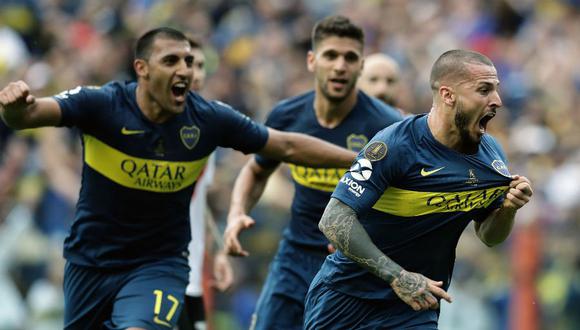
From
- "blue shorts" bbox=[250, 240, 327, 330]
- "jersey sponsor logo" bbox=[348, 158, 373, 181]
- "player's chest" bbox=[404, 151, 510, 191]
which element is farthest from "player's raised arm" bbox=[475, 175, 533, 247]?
"blue shorts" bbox=[250, 240, 327, 330]

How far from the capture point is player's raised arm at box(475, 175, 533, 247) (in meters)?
6.76

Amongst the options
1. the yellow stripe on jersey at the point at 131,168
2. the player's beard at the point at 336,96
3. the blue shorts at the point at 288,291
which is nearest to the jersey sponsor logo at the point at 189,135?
the yellow stripe on jersey at the point at 131,168

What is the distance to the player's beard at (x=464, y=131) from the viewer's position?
679 centimetres

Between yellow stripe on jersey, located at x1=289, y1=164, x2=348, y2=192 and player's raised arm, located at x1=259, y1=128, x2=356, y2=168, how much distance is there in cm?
38

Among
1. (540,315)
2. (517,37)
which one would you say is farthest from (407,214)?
(517,37)

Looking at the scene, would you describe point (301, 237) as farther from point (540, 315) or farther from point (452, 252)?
point (540, 315)

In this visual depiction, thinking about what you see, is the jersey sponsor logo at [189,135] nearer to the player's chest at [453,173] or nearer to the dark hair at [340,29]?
the dark hair at [340,29]

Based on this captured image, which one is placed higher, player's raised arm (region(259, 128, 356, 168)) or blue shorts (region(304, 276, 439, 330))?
player's raised arm (region(259, 128, 356, 168))

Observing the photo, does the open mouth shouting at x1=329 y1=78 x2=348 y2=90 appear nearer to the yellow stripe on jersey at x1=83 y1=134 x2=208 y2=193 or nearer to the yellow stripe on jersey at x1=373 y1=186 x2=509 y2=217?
the yellow stripe on jersey at x1=83 y1=134 x2=208 y2=193

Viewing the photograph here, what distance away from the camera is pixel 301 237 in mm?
8938

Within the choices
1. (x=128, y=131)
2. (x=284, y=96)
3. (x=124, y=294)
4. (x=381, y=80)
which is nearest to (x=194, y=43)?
(x=381, y=80)

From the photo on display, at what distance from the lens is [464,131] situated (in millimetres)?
6855

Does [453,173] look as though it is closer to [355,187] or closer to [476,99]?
[476,99]

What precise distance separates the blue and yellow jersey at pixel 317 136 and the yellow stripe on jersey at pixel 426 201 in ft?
5.62
